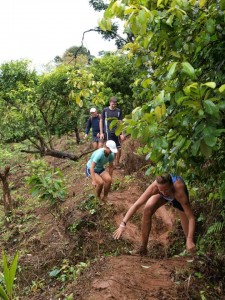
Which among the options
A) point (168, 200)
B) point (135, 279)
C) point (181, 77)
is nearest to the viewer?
point (181, 77)

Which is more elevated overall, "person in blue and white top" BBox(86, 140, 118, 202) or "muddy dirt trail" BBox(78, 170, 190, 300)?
"person in blue and white top" BBox(86, 140, 118, 202)

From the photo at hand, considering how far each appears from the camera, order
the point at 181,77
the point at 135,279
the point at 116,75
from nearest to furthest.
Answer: the point at 181,77 < the point at 135,279 < the point at 116,75

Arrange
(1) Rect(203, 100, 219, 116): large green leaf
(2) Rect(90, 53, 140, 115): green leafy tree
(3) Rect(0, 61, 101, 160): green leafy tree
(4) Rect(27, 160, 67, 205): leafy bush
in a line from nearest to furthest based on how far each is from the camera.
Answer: (1) Rect(203, 100, 219, 116): large green leaf → (4) Rect(27, 160, 67, 205): leafy bush → (3) Rect(0, 61, 101, 160): green leafy tree → (2) Rect(90, 53, 140, 115): green leafy tree

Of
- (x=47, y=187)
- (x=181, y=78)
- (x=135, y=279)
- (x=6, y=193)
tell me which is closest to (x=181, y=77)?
(x=181, y=78)

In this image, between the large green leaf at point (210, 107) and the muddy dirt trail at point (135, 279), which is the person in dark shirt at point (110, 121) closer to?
the muddy dirt trail at point (135, 279)

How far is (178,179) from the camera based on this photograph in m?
4.62

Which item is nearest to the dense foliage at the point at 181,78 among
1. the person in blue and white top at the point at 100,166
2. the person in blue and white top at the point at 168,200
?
the person in blue and white top at the point at 168,200

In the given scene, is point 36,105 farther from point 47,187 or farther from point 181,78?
point 181,78

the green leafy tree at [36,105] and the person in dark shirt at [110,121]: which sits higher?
the green leafy tree at [36,105]

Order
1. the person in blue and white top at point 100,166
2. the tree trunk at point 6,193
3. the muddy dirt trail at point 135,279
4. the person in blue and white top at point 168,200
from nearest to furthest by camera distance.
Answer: the muddy dirt trail at point 135,279, the person in blue and white top at point 168,200, the person in blue and white top at point 100,166, the tree trunk at point 6,193

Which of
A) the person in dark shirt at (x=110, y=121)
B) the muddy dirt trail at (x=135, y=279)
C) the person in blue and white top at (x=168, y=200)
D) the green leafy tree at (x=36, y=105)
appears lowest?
the muddy dirt trail at (x=135, y=279)

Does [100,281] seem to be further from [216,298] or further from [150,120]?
[150,120]

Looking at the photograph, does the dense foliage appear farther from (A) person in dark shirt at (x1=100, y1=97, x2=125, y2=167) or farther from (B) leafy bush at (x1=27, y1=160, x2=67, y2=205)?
(A) person in dark shirt at (x1=100, y1=97, x2=125, y2=167)

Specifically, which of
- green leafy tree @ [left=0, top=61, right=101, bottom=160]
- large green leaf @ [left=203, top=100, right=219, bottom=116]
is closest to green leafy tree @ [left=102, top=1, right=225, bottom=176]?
large green leaf @ [left=203, top=100, right=219, bottom=116]
